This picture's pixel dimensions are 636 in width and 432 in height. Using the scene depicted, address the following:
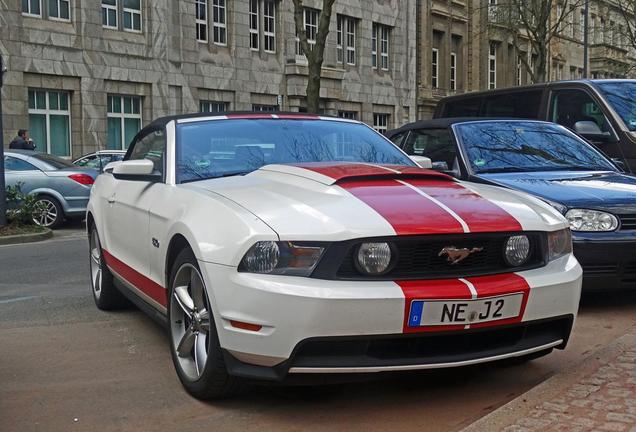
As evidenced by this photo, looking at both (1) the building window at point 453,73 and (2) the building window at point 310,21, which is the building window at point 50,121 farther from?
(1) the building window at point 453,73

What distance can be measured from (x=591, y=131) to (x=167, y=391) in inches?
264

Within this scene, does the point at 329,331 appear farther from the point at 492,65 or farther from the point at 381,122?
the point at 492,65

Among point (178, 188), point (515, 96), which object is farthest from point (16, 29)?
point (178, 188)

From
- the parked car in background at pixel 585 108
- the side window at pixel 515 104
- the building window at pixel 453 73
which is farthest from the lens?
the building window at pixel 453 73

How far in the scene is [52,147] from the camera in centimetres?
2369

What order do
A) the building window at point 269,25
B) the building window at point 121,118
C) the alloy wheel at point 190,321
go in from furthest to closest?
the building window at point 269,25
the building window at point 121,118
the alloy wheel at point 190,321

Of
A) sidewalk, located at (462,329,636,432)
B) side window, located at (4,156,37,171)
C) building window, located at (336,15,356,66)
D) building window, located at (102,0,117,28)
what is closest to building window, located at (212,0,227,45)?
building window, located at (102,0,117,28)

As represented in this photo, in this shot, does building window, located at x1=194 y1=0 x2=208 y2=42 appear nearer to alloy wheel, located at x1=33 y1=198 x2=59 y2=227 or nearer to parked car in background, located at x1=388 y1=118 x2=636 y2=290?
alloy wheel, located at x1=33 y1=198 x2=59 y2=227

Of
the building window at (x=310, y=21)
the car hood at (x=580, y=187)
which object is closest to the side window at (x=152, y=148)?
the car hood at (x=580, y=187)

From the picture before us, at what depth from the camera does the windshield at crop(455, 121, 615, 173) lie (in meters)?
6.96

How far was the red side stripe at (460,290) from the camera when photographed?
3428 millimetres

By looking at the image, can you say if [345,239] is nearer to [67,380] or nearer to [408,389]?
[408,389]

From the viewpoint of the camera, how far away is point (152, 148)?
5.56 m

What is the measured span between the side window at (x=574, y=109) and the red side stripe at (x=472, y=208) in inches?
241
